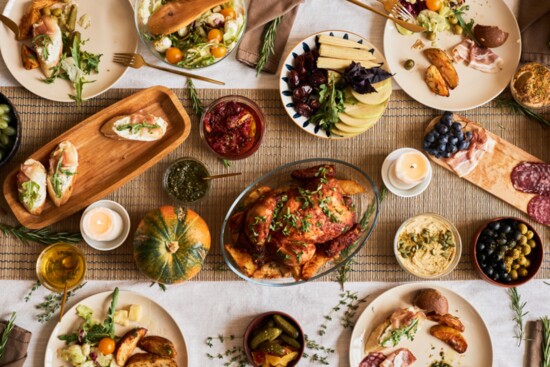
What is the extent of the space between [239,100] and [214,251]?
779 mm

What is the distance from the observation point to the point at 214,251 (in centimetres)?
282

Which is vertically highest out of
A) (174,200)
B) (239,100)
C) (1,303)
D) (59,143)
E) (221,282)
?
(239,100)

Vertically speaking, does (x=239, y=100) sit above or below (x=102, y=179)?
above

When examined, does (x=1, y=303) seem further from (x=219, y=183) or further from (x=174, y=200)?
(x=219, y=183)

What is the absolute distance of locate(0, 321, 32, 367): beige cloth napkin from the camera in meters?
2.76

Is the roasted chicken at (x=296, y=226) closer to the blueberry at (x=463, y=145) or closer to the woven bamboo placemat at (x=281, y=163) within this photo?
the woven bamboo placemat at (x=281, y=163)

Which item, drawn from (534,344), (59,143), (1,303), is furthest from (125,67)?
(534,344)

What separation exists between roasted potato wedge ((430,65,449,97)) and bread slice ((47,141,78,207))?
182 centimetres

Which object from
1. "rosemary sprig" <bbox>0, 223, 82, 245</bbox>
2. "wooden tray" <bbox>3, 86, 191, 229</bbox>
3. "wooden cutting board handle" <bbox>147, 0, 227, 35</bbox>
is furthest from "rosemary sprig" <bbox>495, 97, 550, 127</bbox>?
"rosemary sprig" <bbox>0, 223, 82, 245</bbox>

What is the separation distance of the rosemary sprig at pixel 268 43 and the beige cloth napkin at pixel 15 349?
1.80 m

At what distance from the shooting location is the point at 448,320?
2801 millimetres

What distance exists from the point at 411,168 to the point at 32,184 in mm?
1836

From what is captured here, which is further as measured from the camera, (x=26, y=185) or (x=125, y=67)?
(x=125, y=67)

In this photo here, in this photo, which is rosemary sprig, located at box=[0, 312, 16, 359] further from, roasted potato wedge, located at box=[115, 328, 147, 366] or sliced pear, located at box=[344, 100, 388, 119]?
sliced pear, located at box=[344, 100, 388, 119]
